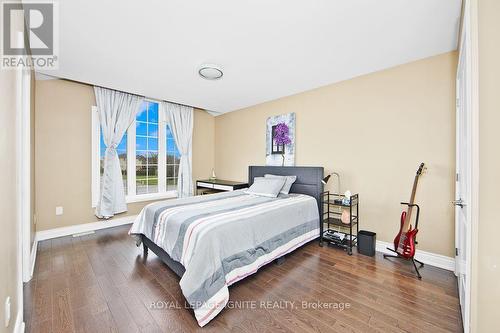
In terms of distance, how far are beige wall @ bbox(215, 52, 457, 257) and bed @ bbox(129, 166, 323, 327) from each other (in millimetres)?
815

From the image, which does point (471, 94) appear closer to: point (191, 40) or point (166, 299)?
point (191, 40)

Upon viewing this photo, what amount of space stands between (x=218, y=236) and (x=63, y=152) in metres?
3.30

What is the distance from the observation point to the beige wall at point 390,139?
245 centimetres

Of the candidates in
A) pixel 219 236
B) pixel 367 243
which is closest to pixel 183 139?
pixel 219 236

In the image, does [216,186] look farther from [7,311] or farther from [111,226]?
[7,311]

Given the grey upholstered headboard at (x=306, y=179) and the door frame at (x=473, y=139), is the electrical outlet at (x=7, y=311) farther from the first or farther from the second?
the grey upholstered headboard at (x=306, y=179)

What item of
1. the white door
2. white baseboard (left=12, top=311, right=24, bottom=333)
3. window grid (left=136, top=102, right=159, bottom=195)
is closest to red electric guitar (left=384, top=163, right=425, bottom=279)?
the white door

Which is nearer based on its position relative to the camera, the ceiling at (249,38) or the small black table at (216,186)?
the ceiling at (249,38)

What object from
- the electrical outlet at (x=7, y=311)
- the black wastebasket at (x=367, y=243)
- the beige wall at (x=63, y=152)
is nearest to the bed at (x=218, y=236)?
the black wastebasket at (x=367, y=243)

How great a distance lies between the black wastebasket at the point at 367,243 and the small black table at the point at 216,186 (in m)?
2.39

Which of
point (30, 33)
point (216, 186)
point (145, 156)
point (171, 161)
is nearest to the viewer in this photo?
point (30, 33)

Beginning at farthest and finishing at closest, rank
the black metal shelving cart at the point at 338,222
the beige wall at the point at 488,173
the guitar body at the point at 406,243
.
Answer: the black metal shelving cart at the point at 338,222
the guitar body at the point at 406,243
the beige wall at the point at 488,173

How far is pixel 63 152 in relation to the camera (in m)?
3.44

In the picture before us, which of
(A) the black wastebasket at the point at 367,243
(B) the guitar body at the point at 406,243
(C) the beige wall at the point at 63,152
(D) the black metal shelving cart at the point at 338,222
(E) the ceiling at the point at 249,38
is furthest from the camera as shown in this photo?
(C) the beige wall at the point at 63,152
